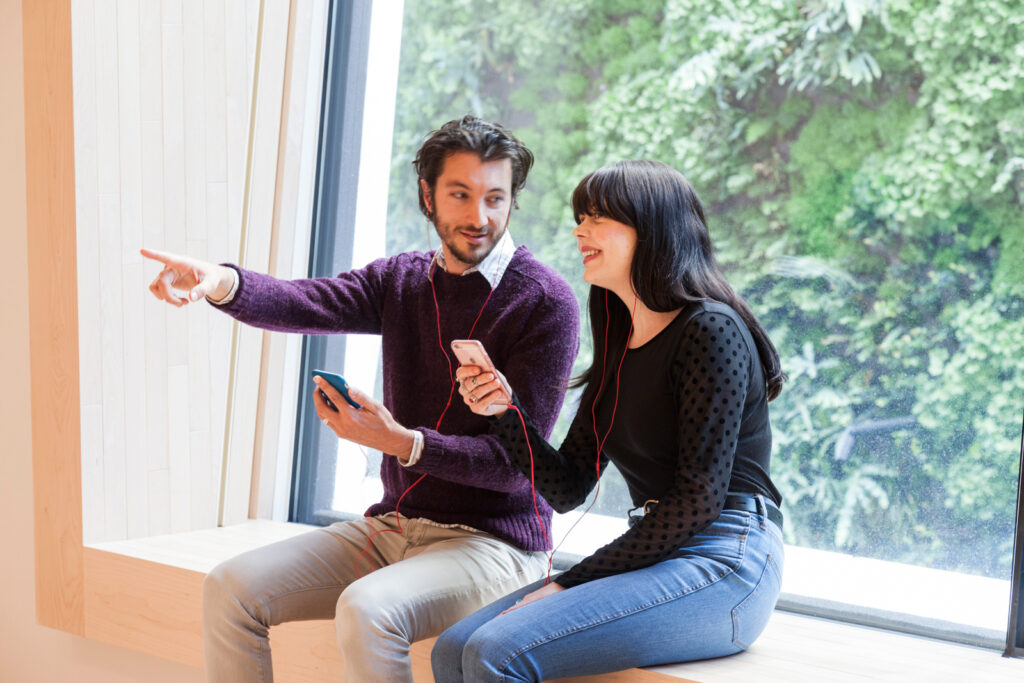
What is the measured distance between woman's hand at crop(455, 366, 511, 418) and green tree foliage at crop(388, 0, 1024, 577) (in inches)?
31.8

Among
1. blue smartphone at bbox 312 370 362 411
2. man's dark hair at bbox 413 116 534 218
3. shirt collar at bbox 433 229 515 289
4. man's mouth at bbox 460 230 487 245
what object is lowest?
blue smartphone at bbox 312 370 362 411

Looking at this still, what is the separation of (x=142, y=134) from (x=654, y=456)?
5.03 ft

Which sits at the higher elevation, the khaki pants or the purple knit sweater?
the purple knit sweater

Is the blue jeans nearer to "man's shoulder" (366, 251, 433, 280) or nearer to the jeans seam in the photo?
the jeans seam

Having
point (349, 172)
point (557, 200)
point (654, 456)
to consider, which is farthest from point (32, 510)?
point (654, 456)

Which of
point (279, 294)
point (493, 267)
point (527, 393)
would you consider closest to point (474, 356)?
point (527, 393)

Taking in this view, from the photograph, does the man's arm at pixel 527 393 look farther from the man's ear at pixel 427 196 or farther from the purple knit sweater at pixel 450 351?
the man's ear at pixel 427 196

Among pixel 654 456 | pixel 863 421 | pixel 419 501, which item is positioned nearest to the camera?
pixel 654 456

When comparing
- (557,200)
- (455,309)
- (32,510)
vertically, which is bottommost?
(32,510)

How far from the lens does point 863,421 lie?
2213 millimetres

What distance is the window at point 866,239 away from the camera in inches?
82.0

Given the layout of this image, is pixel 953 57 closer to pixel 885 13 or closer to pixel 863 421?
pixel 885 13

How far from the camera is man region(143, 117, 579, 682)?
1830mm

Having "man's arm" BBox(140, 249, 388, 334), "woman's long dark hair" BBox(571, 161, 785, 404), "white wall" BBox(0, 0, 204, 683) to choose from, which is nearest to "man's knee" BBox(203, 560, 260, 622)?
"man's arm" BBox(140, 249, 388, 334)
